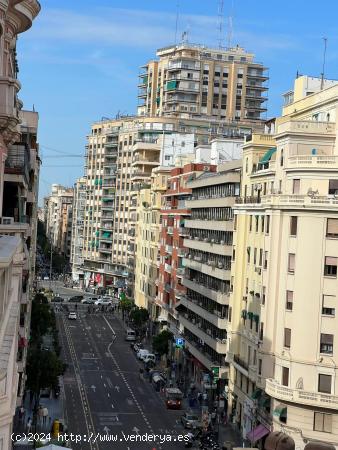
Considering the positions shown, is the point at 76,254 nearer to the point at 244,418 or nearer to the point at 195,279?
the point at 195,279

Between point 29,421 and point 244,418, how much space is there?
1432 cm

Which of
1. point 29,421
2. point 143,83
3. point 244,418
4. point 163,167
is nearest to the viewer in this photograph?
point 29,421

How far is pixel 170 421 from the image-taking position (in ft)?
205

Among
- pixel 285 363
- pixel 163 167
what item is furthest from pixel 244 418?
pixel 163 167

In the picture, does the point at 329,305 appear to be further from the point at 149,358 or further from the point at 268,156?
the point at 149,358

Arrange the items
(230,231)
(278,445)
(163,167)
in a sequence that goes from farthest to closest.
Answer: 1. (163,167)
2. (230,231)
3. (278,445)

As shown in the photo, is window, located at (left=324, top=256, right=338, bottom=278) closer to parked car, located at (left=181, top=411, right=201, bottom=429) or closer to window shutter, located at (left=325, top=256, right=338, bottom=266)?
window shutter, located at (left=325, top=256, right=338, bottom=266)

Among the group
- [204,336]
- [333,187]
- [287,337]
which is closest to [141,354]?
→ [204,336]

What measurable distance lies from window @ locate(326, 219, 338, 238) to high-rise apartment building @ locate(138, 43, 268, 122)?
358 feet

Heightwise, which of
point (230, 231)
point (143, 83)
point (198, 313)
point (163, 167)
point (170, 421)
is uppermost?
point (143, 83)

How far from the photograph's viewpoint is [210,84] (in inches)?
6393

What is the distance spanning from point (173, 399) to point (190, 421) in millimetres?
7544

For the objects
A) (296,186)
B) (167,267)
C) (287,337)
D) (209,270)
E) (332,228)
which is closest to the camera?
(332,228)

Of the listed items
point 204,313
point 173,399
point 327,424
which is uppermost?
point 204,313
